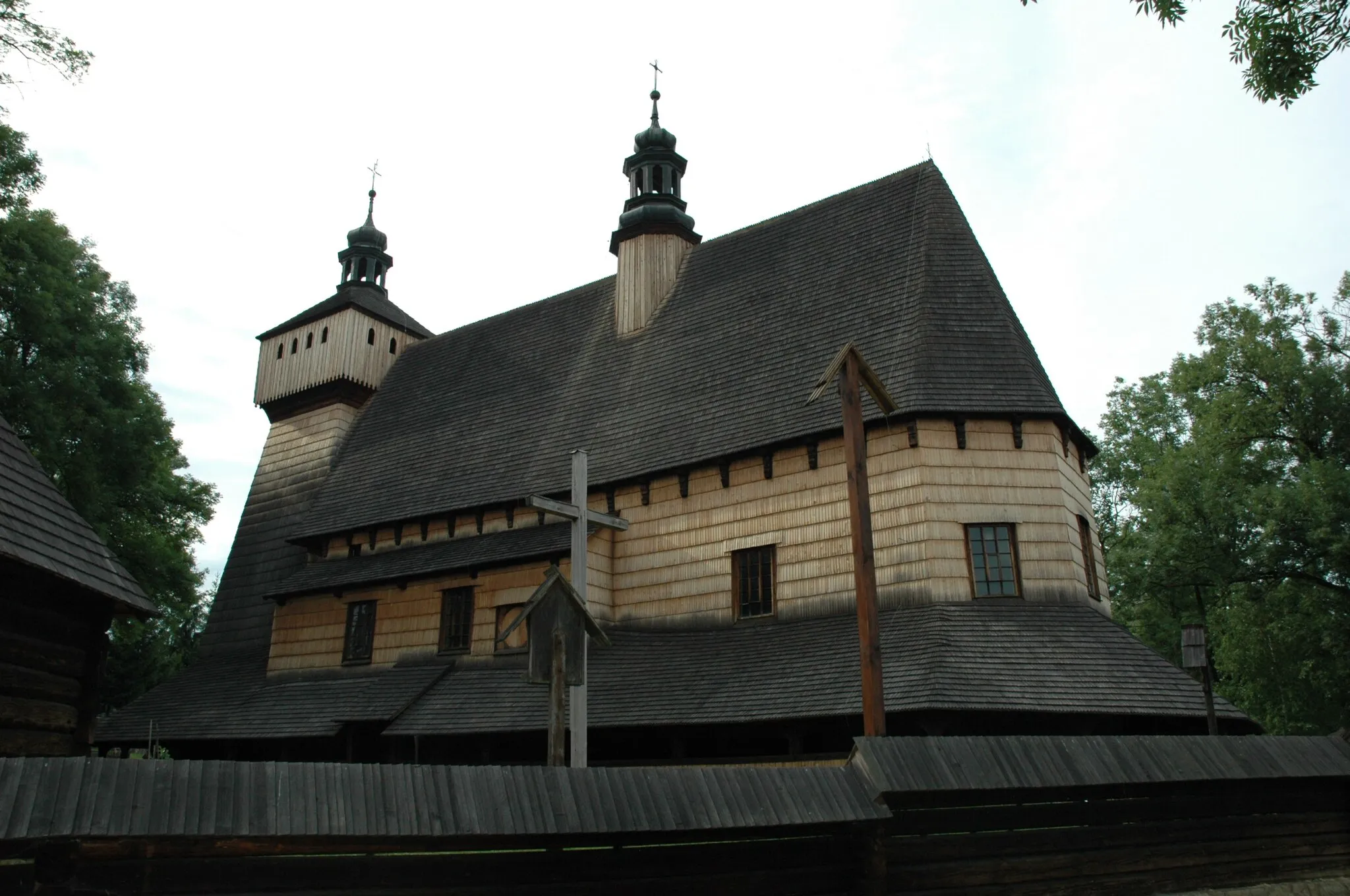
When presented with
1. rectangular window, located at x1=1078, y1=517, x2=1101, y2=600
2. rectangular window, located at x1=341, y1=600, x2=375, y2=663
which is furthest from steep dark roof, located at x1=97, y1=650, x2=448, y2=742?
rectangular window, located at x1=1078, y1=517, x2=1101, y2=600

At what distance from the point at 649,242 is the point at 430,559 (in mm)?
7753

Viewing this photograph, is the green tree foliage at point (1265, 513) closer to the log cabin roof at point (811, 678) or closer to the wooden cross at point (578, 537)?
the log cabin roof at point (811, 678)

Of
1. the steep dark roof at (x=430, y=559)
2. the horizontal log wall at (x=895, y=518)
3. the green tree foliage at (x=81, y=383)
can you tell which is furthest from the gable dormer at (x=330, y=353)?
the horizontal log wall at (x=895, y=518)

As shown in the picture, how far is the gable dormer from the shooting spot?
24.4m

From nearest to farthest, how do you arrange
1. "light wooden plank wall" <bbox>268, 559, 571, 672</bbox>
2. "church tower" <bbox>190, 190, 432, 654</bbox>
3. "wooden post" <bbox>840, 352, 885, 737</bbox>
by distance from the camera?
"wooden post" <bbox>840, 352, 885, 737</bbox>
"light wooden plank wall" <bbox>268, 559, 571, 672</bbox>
"church tower" <bbox>190, 190, 432, 654</bbox>

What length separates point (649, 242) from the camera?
68.3 ft

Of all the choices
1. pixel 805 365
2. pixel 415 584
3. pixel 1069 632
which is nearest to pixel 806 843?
pixel 1069 632

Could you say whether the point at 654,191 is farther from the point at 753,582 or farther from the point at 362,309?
the point at 753,582

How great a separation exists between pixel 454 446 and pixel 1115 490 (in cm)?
2323

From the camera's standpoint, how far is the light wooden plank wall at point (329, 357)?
24.4 metres

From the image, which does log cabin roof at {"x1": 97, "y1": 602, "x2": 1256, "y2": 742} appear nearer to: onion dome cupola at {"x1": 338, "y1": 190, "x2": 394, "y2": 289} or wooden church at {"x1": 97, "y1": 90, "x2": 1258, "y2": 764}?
wooden church at {"x1": 97, "y1": 90, "x2": 1258, "y2": 764}

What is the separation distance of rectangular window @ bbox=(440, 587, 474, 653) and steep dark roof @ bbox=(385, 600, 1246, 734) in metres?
1.82

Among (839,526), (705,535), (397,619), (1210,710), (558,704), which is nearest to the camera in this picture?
(558,704)

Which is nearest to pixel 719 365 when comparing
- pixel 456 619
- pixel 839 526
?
pixel 839 526
